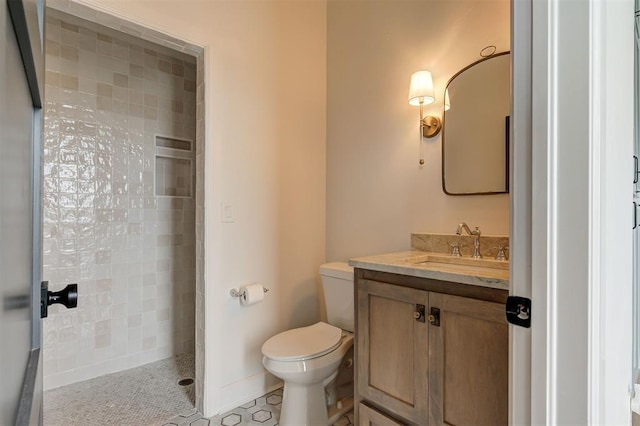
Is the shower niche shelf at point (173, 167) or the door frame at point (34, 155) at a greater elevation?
the shower niche shelf at point (173, 167)

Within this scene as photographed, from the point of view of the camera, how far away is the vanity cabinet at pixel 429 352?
42.6 inches

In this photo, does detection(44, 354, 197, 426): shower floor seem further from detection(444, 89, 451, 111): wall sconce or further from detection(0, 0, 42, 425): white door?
detection(444, 89, 451, 111): wall sconce

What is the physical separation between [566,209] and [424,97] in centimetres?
140

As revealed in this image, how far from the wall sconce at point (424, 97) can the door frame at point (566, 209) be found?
1.16 m

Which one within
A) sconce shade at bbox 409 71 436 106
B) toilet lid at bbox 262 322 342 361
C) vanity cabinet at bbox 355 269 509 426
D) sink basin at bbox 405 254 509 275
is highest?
sconce shade at bbox 409 71 436 106

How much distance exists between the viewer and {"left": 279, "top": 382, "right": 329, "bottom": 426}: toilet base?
1.67 meters

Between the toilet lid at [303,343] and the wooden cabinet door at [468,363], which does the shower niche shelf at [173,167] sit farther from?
the wooden cabinet door at [468,363]

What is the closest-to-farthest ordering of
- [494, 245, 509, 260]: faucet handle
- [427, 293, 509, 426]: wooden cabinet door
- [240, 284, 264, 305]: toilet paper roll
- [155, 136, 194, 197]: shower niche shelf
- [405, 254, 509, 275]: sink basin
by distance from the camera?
[427, 293, 509, 426]: wooden cabinet door
[405, 254, 509, 275]: sink basin
[494, 245, 509, 260]: faucet handle
[240, 284, 264, 305]: toilet paper roll
[155, 136, 194, 197]: shower niche shelf

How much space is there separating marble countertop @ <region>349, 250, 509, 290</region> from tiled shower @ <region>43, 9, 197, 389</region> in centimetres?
193

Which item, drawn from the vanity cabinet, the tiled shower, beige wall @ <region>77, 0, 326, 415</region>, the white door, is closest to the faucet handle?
the vanity cabinet

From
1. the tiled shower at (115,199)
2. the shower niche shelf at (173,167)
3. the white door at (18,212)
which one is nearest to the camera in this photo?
the white door at (18,212)

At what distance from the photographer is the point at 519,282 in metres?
0.68

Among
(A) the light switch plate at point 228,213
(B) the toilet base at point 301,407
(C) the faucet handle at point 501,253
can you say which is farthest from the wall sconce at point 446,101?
(B) the toilet base at point 301,407

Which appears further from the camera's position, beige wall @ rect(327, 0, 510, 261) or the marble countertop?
beige wall @ rect(327, 0, 510, 261)
